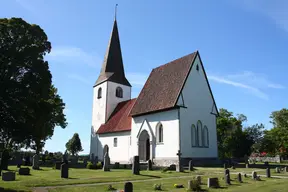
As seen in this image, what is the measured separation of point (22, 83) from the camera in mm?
14016

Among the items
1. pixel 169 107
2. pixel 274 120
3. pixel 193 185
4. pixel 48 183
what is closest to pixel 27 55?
pixel 48 183

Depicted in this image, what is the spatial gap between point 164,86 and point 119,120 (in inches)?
398

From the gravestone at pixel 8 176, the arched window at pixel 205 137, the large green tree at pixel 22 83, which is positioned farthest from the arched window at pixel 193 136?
the gravestone at pixel 8 176

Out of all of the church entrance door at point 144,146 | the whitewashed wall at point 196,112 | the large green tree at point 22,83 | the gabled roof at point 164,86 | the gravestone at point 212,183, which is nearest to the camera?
the gravestone at point 212,183

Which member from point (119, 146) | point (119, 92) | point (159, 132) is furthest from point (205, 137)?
point (119, 92)

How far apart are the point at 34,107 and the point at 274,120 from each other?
61.2 m

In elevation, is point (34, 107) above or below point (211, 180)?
above

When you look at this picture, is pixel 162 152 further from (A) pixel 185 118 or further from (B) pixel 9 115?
(B) pixel 9 115

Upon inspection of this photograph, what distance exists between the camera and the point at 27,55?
14.6m

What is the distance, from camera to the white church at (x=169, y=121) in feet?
89.0

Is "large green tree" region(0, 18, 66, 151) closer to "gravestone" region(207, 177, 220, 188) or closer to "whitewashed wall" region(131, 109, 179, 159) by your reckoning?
"gravestone" region(207, 177, 220, 188)

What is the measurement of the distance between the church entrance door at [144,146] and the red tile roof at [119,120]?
2.83 meters

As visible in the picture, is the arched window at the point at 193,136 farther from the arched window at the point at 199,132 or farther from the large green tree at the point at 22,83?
the large green tree at the point at 22,83

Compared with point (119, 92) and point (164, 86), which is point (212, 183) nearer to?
point (164, 86)
